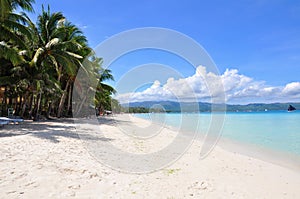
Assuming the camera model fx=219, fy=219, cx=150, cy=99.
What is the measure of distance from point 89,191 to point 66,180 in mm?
552

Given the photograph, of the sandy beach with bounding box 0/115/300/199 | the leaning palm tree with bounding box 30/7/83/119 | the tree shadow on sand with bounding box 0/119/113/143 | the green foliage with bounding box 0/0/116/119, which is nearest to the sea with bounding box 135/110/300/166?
the sandy beach with bounding box 0/115/300/199

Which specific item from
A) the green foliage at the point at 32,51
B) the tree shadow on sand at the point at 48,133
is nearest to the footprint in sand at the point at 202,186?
the tree shadow on sand at the point at 48,133

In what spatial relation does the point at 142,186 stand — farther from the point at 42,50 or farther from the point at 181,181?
the point at 42,50

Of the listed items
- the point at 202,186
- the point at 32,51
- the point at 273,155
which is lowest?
the point at 273,155

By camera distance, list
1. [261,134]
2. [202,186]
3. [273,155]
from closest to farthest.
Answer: [202,186]
[273,155]
[261,134]

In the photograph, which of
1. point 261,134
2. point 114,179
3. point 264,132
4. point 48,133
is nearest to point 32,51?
point 48,133

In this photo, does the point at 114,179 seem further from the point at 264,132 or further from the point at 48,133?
the point at 264,132

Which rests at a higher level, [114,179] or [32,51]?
[32,51]

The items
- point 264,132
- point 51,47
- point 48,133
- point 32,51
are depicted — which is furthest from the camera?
point 264,132

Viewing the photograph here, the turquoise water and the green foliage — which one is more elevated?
the green foliage

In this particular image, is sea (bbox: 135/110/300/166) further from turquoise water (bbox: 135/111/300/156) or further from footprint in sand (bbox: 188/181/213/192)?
footprint in sand (bbox: 188/181/213/192)

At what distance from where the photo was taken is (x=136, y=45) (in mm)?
10023

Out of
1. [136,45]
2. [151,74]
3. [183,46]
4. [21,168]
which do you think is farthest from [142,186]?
[151,74]

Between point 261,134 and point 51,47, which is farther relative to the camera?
point 261,134
